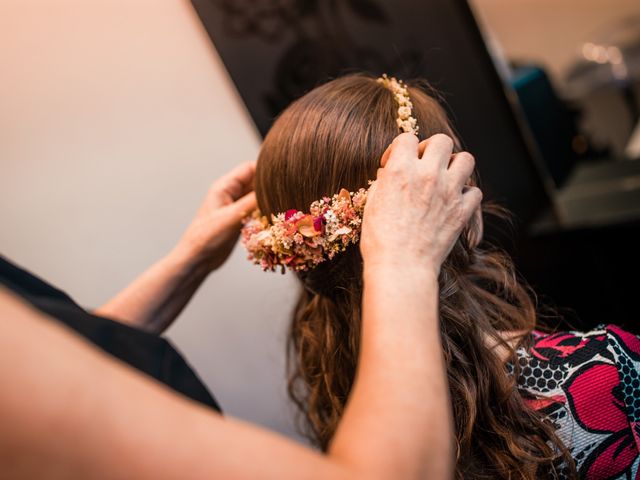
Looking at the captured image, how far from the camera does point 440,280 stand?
3.84 ft

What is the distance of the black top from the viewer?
885 millimetres

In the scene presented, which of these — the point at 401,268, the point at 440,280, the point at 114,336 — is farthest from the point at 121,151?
the point at 401,268

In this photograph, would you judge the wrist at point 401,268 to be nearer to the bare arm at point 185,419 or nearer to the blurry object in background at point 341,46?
the bare arm at point 185,419

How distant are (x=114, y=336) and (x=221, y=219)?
59cm

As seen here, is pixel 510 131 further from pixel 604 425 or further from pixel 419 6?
pixel 604 425

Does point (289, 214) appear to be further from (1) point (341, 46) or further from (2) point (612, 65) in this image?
(2) point (612, 65)

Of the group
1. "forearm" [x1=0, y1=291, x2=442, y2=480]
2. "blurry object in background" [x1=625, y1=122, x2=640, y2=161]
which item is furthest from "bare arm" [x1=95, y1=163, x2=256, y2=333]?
"blurry object in background" [x1=625, y1=122, x2=640, y2=161]

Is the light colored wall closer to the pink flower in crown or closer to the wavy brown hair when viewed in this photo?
the wavy brown hair

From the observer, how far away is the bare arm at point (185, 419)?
53 centimetres

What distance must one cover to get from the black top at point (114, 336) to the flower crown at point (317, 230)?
28 centimetres

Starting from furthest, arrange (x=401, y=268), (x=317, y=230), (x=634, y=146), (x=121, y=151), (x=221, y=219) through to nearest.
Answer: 1. (x=634, y=146)
2. (x=121, y=151)
3. (x=221, y=219)
4. (x=317, y=230)
5. (x=401, y=268)

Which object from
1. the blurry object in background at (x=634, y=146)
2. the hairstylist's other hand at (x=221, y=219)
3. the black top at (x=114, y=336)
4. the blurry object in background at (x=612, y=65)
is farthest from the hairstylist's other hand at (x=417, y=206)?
the blurry object in background at (x=634, y=146)

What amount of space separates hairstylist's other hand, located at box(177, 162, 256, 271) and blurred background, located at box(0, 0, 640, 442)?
14.7 inches

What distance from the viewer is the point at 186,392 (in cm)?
103
